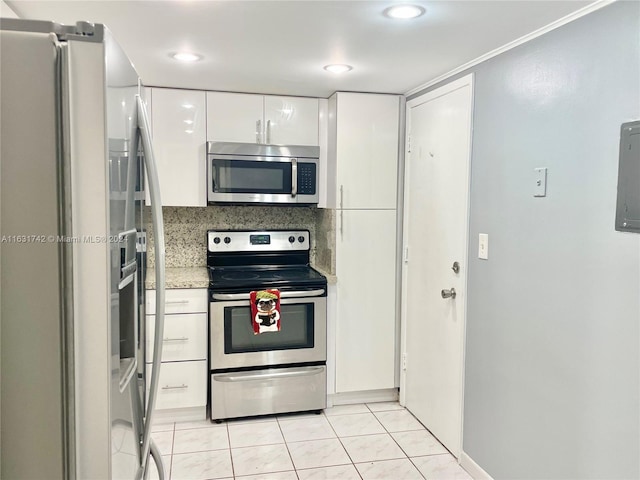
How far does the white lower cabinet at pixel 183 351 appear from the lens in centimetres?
305

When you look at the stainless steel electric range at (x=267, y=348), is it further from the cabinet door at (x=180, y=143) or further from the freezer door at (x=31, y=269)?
the freezer door at (x=31, y=269)

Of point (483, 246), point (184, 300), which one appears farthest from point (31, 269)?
point (184, 300)

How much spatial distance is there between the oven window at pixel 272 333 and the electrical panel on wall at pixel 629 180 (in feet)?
6.40

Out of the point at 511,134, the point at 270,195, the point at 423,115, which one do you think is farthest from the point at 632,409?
the point at 270,195

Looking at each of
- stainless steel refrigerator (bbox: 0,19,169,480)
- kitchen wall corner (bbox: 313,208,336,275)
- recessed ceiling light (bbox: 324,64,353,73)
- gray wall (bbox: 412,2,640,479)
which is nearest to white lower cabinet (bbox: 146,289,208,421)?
kitchen wall corner (bbox: 313,208,336,275)

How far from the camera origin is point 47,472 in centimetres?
103

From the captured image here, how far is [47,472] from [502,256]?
6.22ft

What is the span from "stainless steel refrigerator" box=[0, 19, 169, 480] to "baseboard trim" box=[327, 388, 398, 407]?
8.12 ft

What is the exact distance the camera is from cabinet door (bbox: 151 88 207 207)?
3180 millimetres

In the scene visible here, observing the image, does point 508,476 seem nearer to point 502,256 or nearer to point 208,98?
point 502,256

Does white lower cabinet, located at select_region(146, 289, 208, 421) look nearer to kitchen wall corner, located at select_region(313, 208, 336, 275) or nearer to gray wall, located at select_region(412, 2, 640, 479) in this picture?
kitchen wall corner, located at select_region(313, 208, 336, 275)

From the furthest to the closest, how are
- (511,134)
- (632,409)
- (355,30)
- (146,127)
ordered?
(511,134)
(355,30)
(632,409)
(146,127)

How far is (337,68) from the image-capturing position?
104 inches

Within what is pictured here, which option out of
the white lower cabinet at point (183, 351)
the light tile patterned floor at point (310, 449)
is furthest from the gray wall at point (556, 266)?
the white lower cabinet at point (183, 351)
